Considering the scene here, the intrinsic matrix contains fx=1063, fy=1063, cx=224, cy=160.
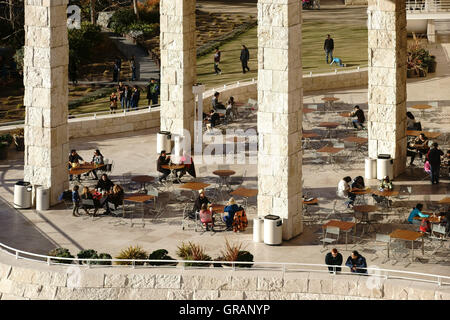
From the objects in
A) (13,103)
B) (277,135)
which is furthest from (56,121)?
(13,103)

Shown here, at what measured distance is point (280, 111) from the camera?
90.7 feet

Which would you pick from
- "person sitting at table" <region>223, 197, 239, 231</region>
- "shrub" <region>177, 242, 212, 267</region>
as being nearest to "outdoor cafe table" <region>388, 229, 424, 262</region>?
"person sitting at table" <region>223, 197, 239, 231</region>

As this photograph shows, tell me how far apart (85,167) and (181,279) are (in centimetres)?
910

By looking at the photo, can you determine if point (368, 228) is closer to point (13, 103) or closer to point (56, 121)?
point (56, 121)

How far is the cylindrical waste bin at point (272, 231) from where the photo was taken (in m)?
27.3

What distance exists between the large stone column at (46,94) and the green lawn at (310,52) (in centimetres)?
1716

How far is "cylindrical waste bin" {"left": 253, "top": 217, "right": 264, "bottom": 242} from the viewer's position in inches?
1085

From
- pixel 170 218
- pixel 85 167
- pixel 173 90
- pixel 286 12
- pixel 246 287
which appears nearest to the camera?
pixel 246 287

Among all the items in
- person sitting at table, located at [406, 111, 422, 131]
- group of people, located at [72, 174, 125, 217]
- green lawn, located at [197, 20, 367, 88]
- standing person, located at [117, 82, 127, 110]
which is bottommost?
group of people, located at [72, 174, 125, 217]

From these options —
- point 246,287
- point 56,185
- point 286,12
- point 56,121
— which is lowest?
point 246,287

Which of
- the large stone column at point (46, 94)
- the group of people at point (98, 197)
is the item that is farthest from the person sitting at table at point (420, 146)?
the large stone column at point (46, 94)

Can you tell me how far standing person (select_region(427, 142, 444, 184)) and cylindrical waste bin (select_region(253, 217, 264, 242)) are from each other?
687 centimetres

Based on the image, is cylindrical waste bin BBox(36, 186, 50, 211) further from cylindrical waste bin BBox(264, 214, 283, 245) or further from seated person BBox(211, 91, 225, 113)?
seated person BBox(211, 91, 225, 113)

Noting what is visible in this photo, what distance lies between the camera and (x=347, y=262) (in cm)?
2462
